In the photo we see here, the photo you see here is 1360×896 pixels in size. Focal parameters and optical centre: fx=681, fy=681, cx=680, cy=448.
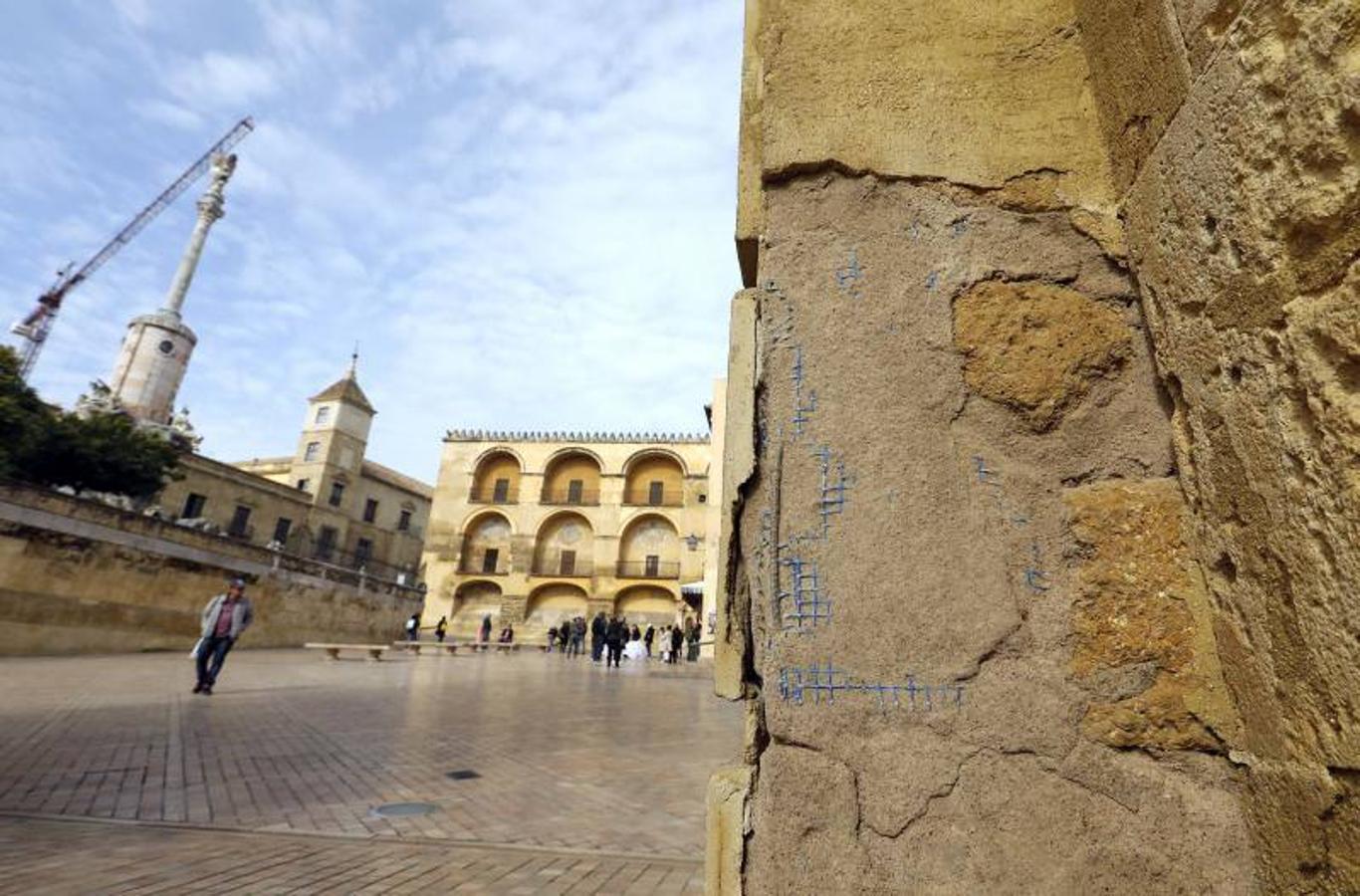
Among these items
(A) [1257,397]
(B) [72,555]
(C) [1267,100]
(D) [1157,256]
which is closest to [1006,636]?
(A) [1257,397]

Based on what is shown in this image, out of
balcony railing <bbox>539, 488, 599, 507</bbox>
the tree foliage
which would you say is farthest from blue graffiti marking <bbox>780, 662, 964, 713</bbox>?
balcony railing <bbox>539, 488, 599, 507</bbox>

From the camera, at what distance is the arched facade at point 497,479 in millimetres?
40597

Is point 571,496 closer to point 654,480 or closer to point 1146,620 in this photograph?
point 654,480

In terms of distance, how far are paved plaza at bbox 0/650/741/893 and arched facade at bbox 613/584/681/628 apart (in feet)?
94.1

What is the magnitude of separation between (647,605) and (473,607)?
989cm

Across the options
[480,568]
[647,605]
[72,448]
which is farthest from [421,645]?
[480,568]

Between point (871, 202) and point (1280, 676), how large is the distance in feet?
4.51

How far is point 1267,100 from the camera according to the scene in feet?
4.05

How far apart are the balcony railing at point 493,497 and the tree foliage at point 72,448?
57.3ft

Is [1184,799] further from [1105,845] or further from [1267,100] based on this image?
[1267,100]

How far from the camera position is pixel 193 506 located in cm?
3362

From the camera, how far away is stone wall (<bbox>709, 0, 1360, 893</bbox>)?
1170 mm

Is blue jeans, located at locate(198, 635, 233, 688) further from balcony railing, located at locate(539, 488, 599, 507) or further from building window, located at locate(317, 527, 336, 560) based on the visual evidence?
building window, located at locate(317, 527, 336, 560)

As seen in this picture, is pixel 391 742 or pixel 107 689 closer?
pixel 391 742
